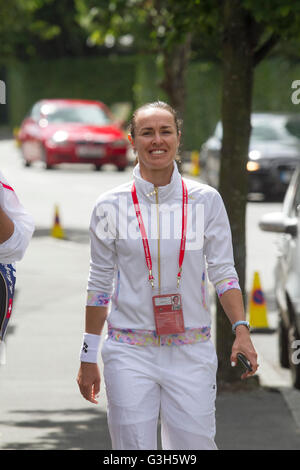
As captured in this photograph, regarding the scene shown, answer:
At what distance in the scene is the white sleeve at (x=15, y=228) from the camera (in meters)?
4.82

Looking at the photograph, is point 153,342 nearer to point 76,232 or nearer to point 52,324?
point 52,324

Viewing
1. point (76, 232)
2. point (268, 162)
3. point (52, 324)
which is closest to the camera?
point (52, 324)

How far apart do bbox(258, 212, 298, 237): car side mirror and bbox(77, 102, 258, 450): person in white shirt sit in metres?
3.98

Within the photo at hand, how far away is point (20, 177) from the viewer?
28.4 metres

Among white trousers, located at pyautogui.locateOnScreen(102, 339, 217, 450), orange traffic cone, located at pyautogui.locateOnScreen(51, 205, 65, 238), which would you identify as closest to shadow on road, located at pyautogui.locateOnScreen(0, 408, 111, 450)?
white trousers, located at pyautogui.locateOnScreen(102, 339, 217, 450)

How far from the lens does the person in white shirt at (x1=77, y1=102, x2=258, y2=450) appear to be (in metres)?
4.68

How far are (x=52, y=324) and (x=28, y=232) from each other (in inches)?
259

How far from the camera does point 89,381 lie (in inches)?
189

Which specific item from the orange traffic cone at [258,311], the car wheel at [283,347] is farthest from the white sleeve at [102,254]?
the orange traffic cone at [258,311]

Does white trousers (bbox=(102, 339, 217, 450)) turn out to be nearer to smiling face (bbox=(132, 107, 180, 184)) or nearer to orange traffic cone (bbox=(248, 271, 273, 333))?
smiling face (bbox=(132, 107, 180, 184))

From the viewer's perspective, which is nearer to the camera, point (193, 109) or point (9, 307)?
point (9, 307)

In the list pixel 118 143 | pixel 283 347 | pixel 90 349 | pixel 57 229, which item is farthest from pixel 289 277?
pixel 118 143

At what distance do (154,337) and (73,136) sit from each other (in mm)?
24881

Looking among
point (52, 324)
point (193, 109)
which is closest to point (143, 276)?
point (52, 324)
